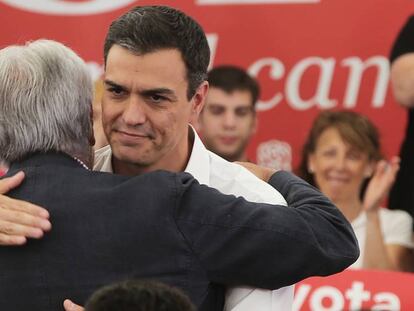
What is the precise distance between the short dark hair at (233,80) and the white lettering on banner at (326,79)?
4.4 inches

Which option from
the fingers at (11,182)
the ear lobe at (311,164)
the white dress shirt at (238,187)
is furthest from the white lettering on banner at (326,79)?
the fingers at (11,182)

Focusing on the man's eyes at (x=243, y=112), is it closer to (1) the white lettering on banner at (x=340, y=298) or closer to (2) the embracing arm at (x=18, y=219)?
(1) the white lettering on banner at (x=340, y=298)

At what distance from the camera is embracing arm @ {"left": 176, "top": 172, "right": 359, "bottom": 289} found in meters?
2.37

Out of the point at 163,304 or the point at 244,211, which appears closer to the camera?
the point at 163,304

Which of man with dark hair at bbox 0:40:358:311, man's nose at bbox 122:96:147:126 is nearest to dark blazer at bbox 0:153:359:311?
man with dark hair at bbox 0:40:358:311

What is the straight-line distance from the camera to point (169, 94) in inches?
102

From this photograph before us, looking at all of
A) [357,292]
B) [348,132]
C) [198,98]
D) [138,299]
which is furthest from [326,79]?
[138,299]

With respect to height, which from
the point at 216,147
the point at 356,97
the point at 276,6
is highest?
the point at 276,6

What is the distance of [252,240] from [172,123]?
0.40 m

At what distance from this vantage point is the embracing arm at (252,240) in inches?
93.4

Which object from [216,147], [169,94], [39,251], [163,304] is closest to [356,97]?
[216,147]

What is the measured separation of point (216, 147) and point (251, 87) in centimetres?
33

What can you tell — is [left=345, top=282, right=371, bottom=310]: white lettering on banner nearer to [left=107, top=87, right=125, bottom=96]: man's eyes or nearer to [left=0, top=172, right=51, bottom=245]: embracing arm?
[left=107, top=87, right=125, bottom=96]: man's eyes

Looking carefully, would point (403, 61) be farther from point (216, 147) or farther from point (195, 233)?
point (195, 233)
